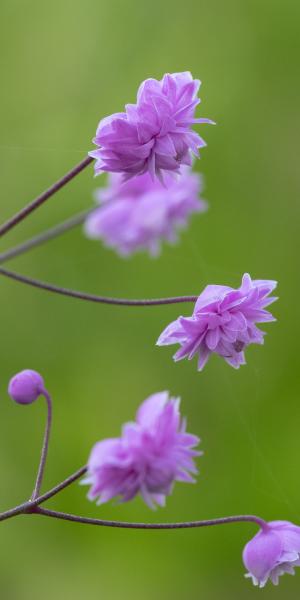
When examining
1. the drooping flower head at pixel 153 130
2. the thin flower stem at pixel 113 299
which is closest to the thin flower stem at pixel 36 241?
the thin flower stem at pixel 113 299

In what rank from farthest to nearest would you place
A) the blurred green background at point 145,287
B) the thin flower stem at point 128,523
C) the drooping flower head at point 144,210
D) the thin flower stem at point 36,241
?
1. the blurred green background at point 145,287
2. the drooping flower head at point 144,210
3. the thin flower stem at point 36,241
4. the thin flower stem at point 128,523

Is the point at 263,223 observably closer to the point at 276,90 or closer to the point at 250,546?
the point at 276,90

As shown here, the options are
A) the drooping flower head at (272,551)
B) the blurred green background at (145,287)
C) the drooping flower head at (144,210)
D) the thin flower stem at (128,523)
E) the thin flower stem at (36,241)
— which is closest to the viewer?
the thin flower stem at (128,523)

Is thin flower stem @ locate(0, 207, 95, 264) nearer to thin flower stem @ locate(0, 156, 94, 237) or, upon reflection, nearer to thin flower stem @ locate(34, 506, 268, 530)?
thin flower stem @ locate(0, 156, 94, 237)

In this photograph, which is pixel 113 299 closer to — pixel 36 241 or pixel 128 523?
pixel 128 523

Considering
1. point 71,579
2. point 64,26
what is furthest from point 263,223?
point 71,579

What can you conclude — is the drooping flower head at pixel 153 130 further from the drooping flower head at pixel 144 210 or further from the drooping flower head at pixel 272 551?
the drooping flower head at pixel 144 210

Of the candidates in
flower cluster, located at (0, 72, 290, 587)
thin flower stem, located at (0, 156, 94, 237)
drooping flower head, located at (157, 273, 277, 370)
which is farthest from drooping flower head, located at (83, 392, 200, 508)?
thin flower stem, located at (0, 156, 94, 237)
